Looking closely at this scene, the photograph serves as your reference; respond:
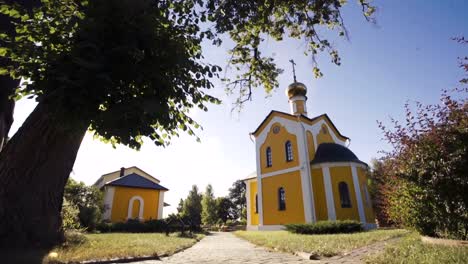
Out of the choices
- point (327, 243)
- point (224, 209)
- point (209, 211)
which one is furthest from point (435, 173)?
point (224, 209)

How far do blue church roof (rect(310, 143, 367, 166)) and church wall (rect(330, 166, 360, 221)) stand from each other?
67cm

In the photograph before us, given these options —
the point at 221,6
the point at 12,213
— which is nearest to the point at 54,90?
the point at 12,213

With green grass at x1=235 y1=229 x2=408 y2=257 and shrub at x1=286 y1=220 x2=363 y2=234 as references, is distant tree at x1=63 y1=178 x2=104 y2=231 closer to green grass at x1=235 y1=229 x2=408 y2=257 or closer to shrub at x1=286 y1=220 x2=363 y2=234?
shrub at x1=286 y1=220 x2=363 y2=234

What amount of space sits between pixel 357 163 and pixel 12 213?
19.3 meters

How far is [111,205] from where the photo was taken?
25578 mm

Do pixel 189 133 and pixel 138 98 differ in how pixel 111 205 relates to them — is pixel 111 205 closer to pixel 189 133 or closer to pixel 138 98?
pixel 189 133

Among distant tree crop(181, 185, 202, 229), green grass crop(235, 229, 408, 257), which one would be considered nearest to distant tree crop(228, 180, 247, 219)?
distant tree crop(181, 185, 202, 229)

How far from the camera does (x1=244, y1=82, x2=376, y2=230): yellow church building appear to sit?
59.5 feet

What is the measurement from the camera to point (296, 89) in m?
23.5

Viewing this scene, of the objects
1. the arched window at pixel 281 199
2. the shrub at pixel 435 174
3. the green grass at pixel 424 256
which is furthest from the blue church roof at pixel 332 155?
the green grass at pixel 424 256

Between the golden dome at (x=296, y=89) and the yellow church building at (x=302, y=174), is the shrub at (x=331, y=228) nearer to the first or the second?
the yellow church building at (x=302, y=174)

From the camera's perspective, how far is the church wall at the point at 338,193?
17.6m

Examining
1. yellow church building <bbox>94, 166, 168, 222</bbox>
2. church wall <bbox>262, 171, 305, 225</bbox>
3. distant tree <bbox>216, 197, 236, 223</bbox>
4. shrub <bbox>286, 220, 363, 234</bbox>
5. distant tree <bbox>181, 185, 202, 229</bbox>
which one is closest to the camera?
shrub <bbox>286, 220, 363, 234</bbox>

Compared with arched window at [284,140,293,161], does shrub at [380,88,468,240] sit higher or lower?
lower
